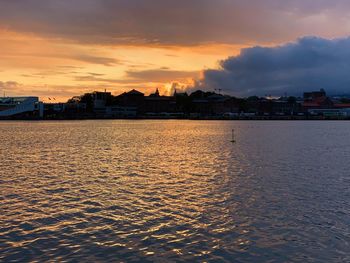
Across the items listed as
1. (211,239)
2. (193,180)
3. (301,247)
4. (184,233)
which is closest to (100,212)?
(184,233)

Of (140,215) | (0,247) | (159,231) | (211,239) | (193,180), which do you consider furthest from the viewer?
(193,180)

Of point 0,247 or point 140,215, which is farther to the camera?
point 140,215

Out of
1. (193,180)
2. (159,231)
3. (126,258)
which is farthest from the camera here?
(193,180)

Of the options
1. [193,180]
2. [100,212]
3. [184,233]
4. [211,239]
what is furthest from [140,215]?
[193,180]

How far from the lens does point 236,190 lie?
21844 mm

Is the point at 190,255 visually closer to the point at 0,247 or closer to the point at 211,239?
the point at 211,239

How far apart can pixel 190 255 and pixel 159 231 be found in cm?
250

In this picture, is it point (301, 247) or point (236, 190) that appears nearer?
point (301, 247)

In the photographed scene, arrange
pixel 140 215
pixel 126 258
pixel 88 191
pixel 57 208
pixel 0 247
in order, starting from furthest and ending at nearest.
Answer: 1. pixel 88 191
2. pixel 57 208
3. pixel 140 215
4. pixel 0 247
5. pixel 126 258

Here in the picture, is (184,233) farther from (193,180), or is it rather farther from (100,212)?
(193,180)

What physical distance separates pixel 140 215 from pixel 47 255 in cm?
500

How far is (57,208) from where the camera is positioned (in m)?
17.4

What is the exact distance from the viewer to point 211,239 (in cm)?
1330

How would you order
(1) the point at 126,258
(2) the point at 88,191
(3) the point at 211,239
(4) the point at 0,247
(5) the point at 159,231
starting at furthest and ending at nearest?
(2) the point at 88,191, (5) the point at 159,231, (3) the point at 211,239, (4) the point at 0,247, (1) the point at 126,258
